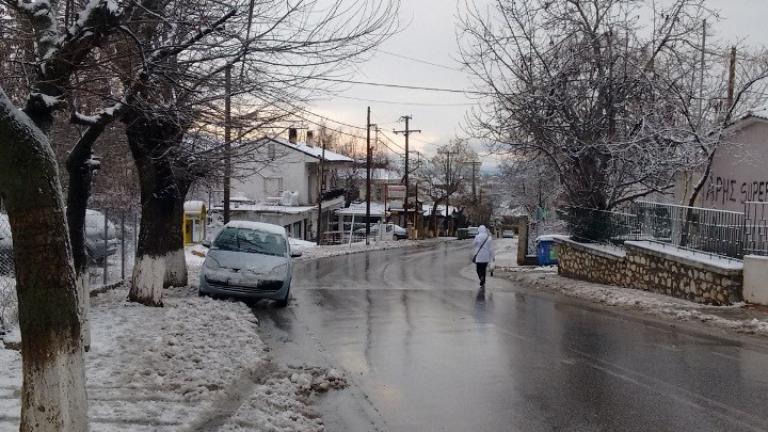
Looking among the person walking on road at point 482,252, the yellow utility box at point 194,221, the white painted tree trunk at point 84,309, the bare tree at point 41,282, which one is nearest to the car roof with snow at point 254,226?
the person walking on road at point 482,252

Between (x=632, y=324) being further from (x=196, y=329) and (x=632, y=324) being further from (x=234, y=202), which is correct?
(x=234, y=202)

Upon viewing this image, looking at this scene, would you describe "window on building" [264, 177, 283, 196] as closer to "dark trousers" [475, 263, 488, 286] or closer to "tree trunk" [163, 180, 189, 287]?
"dark trousers" [475, 263, 488, 286]

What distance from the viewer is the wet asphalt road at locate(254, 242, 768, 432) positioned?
6.16 meters

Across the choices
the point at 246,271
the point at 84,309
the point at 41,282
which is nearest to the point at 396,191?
the point at 246,271

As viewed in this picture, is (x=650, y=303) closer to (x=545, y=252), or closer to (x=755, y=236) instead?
(x=755, y=236)

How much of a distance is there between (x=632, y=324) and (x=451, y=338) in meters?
3.51

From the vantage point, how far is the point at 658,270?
14758mm

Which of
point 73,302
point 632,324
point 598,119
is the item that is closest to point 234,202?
point 598,119

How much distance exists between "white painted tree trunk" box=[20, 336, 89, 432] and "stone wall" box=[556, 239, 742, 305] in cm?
1148

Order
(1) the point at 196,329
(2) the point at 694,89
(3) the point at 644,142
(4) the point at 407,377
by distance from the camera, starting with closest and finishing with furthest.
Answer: (4) the point at 407,377, (1) the point at 196,329, (3) the point at 644,142, (2) the point at 694,89

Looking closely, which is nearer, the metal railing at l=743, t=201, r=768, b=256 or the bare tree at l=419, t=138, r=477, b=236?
the metal railing at l=743, t=201, r=768, b=256

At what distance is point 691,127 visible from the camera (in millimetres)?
17609

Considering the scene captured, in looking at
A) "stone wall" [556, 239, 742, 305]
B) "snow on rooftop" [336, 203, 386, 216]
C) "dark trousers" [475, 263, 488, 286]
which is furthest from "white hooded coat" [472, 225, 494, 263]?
"snow on rooftop" [336, 203, 386, 216]

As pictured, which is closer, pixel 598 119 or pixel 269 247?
pixel 269 247
